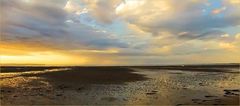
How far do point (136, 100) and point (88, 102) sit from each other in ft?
13.3

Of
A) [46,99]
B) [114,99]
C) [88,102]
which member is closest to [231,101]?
[114,99]

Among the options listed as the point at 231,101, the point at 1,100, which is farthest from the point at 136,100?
the point at 1,100

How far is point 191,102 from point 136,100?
449cm

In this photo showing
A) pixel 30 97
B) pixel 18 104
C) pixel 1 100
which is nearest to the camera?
pixel 18 104

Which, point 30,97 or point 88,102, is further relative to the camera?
point 30,97

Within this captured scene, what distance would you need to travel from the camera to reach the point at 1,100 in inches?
982

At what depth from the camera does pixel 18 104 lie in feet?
76.8

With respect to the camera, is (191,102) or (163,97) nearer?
(191,102)

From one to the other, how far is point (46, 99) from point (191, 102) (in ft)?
39.6

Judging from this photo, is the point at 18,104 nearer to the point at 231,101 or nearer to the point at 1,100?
the point at 1,100

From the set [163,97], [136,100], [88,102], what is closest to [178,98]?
[163,97]

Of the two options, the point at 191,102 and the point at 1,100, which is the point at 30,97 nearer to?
the point at 1,100

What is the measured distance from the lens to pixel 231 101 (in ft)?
84.9

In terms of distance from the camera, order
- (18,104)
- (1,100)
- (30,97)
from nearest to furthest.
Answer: (18,104) → (1,100) → (30,97)
